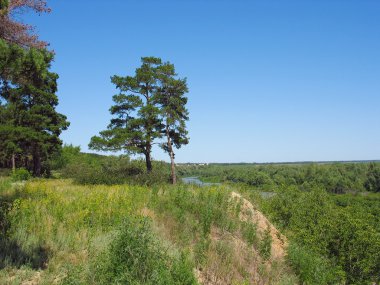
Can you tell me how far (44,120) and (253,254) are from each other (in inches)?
1029

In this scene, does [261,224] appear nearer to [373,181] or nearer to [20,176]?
[20,176]

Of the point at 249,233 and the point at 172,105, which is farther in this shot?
the point at 172,105

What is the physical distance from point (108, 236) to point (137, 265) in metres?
1.58

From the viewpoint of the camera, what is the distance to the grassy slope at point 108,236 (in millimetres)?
5070

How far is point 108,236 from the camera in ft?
21.0

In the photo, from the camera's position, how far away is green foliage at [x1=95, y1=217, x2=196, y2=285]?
4.76 m

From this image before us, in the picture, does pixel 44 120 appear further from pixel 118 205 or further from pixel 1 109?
pixel 118 205

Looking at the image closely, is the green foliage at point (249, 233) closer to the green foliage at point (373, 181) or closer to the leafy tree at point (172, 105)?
the leafy tree at point (172, 105)

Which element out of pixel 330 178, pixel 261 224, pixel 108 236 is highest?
pixel 108 236

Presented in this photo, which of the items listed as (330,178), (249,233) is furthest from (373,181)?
(249,233)

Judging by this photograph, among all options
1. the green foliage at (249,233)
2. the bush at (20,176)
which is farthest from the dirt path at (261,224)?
the bush at (20,176)

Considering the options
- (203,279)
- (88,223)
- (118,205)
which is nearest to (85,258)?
(88,223)

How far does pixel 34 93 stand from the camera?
28.9 meters

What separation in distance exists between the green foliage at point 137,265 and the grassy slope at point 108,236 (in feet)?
0.27
